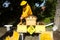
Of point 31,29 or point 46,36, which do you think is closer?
point 46,36

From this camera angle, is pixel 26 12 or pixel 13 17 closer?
pixel 26 12

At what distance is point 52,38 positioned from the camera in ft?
17.9

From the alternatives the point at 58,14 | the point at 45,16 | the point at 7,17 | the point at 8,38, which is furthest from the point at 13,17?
the point at 8,38

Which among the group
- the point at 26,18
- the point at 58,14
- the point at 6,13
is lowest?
the point at 26,18

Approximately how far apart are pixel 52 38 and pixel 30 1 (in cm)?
623

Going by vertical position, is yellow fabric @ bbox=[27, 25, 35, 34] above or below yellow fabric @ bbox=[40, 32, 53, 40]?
above

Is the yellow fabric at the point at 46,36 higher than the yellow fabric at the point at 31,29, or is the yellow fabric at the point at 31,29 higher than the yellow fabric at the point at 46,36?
the yellow fabric at the point at 31,29

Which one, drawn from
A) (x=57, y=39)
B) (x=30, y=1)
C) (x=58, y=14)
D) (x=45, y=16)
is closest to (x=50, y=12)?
(x=45, y=16)

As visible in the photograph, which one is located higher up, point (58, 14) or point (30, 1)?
point (30, 1)

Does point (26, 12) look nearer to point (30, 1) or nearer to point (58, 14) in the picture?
point (58, 14)

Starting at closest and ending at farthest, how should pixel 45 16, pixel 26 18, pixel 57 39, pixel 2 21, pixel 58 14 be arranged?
1. pixel 26 18
2. pixel 57 39
3. pixel 58 14
4. pixel 2 21
5. pixel 45 16

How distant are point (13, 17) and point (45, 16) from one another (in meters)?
2.11

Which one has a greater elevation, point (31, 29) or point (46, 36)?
point (31, 29)

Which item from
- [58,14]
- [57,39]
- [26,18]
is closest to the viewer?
[26,18]
